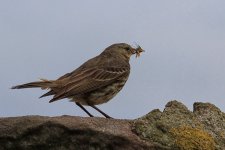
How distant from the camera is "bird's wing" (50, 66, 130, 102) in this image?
926 cm

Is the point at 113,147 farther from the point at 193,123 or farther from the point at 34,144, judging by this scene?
the point at 193,123

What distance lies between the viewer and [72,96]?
369 inches

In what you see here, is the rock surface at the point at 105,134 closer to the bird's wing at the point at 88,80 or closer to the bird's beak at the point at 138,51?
the bird's wing at the point at 88,80

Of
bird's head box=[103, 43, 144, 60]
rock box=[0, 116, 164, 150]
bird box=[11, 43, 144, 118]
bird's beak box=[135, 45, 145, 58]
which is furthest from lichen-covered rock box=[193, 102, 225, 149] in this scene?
bird's beak box=[135, 45, 145, 58]

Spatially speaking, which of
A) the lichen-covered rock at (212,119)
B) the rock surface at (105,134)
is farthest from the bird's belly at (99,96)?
the rock surface at (105,134)

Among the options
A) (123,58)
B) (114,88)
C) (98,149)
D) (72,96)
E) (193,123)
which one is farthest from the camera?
(123,58)

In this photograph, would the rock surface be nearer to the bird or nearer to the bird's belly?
the bird

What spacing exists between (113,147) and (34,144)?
41.0 inches

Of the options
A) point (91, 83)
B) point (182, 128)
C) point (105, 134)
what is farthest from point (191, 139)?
point (91, 83)

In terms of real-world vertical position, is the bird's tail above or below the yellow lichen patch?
above

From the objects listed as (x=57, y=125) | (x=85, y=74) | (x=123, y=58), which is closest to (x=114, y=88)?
(x=85, y=74)

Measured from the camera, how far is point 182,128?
759cm

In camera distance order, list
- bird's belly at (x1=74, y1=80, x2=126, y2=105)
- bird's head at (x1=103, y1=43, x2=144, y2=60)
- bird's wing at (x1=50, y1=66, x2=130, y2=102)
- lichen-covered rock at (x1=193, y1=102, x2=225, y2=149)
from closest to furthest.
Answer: lichen-covered rock at (x1=193, y1=102, x2=225, y2=149) → bird's wing at (x1=50, y1=66, x2=130, y2=102) → bird's belly at (x1=74, y1=80, x2=126, y2=105) → bird's head at (x1=103, y1=43, x2=144, y2=60)

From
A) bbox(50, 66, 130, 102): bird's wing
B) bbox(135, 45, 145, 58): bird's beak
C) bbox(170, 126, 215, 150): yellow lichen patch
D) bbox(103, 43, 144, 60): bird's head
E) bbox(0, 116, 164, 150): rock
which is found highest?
bbox(135, 45, 145, 58): bird's beak
